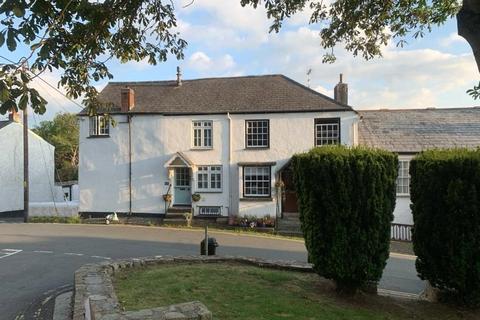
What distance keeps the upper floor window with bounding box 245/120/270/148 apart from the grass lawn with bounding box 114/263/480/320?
17.3 m

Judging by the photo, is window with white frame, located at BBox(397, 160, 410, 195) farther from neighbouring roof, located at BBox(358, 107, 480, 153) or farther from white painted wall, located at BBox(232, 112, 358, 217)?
white painted wall, located at BBox(232, 112, 358, 217)

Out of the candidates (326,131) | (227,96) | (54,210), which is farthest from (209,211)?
(54,210)

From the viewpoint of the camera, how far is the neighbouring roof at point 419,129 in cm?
2638

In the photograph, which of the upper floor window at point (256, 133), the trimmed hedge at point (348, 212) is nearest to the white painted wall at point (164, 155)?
the upper floor window at point (256, 133)

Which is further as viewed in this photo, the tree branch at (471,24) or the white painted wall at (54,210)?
the white painted wall at (54,210)

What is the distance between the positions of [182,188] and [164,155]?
221cm

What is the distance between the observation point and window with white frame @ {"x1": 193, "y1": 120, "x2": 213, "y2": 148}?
27.2 meters

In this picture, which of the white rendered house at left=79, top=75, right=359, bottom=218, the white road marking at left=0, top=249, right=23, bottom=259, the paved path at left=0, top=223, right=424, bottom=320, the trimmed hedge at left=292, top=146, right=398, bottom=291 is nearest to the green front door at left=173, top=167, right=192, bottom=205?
the white rendered house at left=79, top=75, right=359, bottom=218

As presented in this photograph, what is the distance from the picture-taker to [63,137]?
56.8 metres

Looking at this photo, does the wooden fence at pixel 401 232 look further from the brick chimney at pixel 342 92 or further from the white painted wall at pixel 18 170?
the white painted wall at pixel 18 170

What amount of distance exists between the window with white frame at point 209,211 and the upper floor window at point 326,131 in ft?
22.3

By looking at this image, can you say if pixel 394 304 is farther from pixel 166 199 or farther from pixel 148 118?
pixel 148 118

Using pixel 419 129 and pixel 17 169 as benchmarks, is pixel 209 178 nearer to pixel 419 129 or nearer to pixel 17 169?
pixel 419 129

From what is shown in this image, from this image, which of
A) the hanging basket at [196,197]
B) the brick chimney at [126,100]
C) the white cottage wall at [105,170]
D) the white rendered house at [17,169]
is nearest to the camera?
the hanging basket at [196,197]
